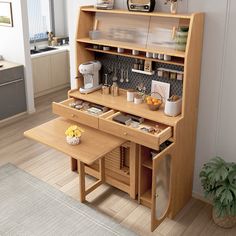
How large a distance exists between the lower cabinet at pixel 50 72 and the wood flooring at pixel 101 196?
122 cm

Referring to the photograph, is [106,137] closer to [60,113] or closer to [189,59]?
[60,113]

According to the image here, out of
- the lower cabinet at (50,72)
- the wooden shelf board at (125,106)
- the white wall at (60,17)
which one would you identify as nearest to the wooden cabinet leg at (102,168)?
the wooden shelf board at (125,106)

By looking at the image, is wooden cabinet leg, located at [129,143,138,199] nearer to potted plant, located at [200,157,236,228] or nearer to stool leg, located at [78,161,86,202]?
stool leg, located at [78,161,86,202]

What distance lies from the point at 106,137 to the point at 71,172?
1035mm

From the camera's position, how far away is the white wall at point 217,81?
8.86 ft

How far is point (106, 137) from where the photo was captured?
2.96m

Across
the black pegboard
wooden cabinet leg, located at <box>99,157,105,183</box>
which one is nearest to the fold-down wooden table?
wooden cabinet leg, located at <box>99,157,105,183</box>

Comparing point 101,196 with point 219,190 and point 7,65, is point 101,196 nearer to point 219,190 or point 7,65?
point 219,190

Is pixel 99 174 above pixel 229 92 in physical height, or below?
below

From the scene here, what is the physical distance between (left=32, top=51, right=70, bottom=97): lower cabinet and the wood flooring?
122 cm

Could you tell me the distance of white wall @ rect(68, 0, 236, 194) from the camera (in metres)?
2.70

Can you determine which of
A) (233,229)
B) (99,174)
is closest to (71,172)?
(99,174)

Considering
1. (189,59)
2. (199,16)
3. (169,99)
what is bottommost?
(169,99)

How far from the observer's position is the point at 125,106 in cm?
318
